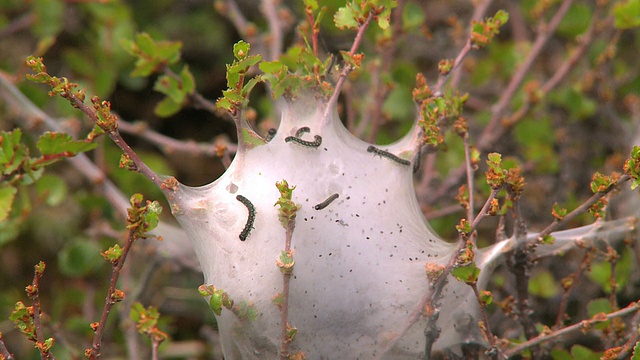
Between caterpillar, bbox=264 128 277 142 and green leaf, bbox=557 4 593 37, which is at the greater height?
green leaf, bbox=557 4 593 37

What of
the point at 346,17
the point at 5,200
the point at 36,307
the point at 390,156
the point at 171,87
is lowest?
the point at 36,307

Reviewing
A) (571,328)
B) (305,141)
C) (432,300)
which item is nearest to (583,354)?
(571,328)

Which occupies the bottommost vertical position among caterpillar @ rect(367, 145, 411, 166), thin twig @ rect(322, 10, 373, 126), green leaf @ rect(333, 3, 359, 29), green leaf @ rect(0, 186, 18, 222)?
green leaf @ rect(0, 186, 18, 222)

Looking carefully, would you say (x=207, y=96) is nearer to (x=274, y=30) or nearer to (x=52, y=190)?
(x=274, y=30)

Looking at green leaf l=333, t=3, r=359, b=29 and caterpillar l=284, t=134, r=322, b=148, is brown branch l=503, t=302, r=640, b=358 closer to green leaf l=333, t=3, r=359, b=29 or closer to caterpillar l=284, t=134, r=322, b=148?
caterpillar l=284, t=134, r=322, b=148

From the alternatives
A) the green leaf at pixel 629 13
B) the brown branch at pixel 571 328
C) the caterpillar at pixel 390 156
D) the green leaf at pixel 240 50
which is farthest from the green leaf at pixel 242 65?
the green leaf at pixel 629 13

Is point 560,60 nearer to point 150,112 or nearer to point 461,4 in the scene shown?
point 461,4

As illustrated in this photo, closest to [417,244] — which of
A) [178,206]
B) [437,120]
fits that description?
[437,120]

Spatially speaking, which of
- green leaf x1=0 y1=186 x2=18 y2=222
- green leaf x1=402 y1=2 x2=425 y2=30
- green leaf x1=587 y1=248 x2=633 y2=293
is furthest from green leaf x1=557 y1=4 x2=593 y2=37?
green leaf x1=0 y1=186 x2=18 y2=222
